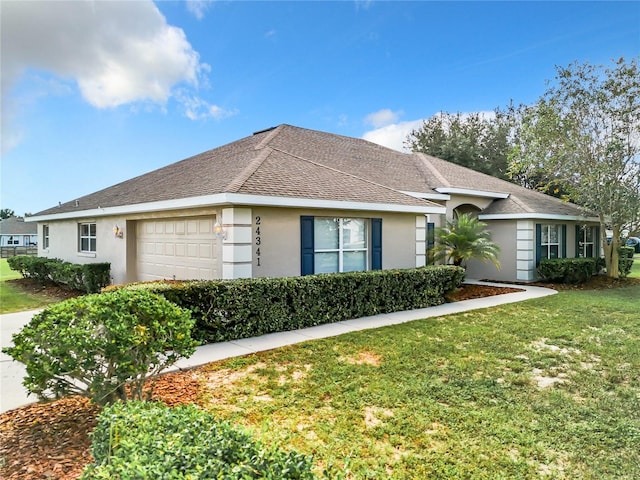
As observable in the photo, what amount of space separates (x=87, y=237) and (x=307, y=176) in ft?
34.4

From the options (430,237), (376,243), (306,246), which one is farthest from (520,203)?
(306,246)

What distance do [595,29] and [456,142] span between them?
18.4 meters

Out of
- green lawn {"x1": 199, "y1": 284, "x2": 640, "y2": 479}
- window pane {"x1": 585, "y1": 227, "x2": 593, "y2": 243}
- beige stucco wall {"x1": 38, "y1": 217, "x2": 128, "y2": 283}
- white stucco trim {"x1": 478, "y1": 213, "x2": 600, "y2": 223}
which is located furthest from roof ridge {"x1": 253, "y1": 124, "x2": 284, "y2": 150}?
window pane {"x1": 585, "y1": 227, "x2": 593, "y2": 243}

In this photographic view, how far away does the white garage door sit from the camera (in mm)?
9977

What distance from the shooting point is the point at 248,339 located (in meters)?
7.46

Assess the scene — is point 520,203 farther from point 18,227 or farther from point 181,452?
point 18,227

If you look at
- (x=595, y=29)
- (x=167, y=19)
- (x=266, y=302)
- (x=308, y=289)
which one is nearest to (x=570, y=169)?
(x=595, y=29)

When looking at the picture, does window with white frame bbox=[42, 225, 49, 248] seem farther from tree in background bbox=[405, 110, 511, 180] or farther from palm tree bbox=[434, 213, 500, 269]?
tree in background bbox=[405, 110, 511, 180]

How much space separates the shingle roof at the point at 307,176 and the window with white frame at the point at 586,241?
126 cm

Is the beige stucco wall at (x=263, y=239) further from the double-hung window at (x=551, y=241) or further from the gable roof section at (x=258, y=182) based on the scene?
the double-hung window at (x=551, y=241)

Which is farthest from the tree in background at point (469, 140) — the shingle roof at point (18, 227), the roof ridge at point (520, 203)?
the shingle roof at point (18, 227)

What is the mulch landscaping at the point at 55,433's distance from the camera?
323 cm

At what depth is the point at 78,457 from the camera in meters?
3.39

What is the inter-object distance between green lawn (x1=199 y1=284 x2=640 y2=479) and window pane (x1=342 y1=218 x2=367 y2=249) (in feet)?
11.6
